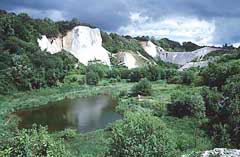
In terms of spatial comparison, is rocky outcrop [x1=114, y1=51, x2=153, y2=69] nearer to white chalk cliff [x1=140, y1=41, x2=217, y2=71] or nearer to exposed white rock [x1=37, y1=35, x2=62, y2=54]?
white chalk cliff [x1=140, y1=41, x2=217, y2=71]

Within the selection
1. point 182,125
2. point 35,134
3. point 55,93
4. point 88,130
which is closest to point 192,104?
point 182,125

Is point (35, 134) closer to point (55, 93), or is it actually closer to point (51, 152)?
point (51, 152)

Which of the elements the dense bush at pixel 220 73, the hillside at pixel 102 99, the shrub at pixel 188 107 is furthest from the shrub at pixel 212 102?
the dense bush at pixel 220 73

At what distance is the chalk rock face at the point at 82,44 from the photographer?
A: 97.2 meters

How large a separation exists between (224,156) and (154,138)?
13.4 ft

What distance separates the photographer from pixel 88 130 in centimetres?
3716

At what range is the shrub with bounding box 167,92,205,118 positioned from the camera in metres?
37.8

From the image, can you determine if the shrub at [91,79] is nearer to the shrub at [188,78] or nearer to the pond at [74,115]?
the pond at [74,115]

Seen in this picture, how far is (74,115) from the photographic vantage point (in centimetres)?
4606

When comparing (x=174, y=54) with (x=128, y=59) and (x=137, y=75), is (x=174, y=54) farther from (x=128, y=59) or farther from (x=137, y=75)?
(x=137, y=75)

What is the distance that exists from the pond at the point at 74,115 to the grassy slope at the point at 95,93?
1819 mm

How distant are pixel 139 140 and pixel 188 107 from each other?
19.1 metres

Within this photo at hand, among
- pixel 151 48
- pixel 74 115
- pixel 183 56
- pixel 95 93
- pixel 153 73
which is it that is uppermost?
pixel 151 48

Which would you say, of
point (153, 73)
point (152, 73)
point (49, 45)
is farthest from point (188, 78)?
point (49, 45)
